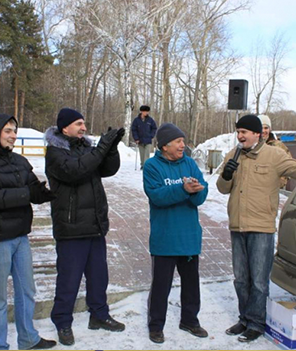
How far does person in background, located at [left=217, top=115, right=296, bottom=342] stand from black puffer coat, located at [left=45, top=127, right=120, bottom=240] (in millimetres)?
1044

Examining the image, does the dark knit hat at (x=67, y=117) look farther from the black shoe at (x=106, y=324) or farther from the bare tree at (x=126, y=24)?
the bare tree at (x=126, y=24)

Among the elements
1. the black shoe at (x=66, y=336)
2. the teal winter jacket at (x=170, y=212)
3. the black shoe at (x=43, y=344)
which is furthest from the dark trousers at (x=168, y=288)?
the black shoe at (x=43, y=344)

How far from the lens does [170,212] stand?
312cm

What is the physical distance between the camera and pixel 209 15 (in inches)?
1102

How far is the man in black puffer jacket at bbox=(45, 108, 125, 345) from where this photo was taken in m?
3.01

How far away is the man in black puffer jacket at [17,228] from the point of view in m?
2.67

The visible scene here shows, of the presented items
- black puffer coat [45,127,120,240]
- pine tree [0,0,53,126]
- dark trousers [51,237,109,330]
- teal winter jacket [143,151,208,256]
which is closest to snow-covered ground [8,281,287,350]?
dark trousers [51,237,109,330]

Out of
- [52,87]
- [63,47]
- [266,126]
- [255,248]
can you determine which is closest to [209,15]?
Result: [63,47]

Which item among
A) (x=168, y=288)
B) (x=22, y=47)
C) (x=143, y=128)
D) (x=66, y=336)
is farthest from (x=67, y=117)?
(x=22, y=47)

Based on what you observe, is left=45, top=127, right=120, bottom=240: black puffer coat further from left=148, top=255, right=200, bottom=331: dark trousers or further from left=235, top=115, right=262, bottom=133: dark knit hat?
left=235, top=115, right=262, bottom=133: dark knit hat

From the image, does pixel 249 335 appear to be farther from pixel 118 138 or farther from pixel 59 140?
pixel 59 140

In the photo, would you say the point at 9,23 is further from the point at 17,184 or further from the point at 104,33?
the point at 17,184

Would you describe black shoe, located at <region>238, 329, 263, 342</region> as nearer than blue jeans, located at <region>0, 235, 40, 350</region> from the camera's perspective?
No

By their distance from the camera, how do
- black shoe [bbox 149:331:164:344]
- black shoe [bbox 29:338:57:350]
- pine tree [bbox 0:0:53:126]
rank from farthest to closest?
1. pine tree [bbox 0:0:53:126]
2. black shoe [bbox 149:331:164:344]
3. black shoe [bbox 29:338:57:350]
